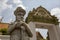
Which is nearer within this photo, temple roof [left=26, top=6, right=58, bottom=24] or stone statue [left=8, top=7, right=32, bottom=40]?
stone statue [left=8, top=7, right=32, bottom=40]

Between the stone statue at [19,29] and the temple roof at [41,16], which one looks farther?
the temple roof at [41,16]

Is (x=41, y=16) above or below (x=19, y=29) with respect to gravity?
above

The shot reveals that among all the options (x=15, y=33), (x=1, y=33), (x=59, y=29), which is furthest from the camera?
(x=59, y=29)

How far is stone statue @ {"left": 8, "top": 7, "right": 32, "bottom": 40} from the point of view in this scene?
2758mm

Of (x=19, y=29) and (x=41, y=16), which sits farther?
(x=41, y=16)

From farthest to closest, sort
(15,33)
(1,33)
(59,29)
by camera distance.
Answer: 1. (59,29)
2. (1,33)
3. (15,33)

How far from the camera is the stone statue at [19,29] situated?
276cm

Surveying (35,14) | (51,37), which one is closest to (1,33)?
(35,14)

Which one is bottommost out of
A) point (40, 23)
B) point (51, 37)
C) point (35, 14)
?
point (51, 37)

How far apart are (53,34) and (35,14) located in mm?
2354

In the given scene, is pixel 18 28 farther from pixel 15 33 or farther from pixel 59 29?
pixel 59 29

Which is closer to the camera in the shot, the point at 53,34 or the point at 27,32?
the point at 27,32

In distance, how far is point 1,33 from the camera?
1119 cm

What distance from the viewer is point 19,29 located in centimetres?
282
